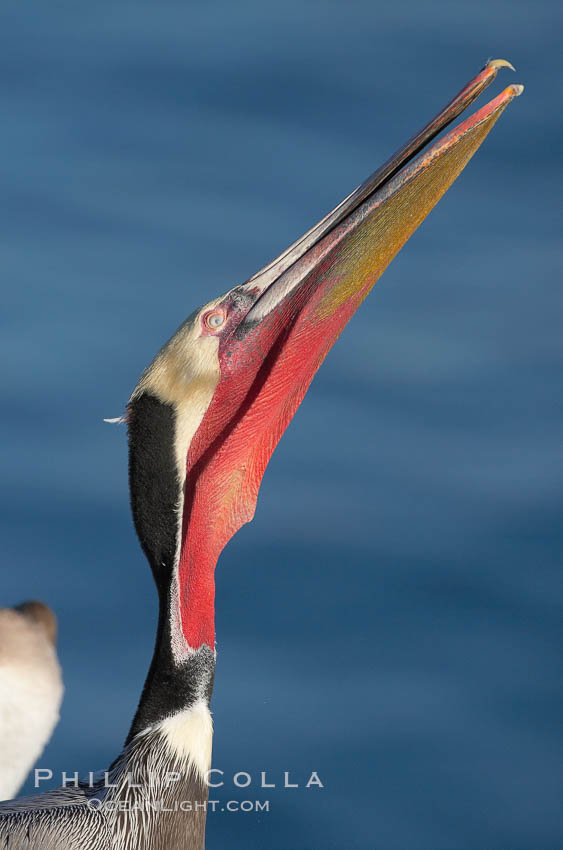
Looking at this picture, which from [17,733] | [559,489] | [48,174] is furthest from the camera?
[48,174]

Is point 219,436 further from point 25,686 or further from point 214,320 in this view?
point 25,686

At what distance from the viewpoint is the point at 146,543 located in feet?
9.69

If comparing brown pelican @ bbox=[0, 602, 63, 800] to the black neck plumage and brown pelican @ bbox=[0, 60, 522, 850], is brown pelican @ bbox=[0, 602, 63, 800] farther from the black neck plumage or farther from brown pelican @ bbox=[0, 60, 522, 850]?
the black neck plumage

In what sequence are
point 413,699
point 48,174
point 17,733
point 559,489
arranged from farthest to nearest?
point 48,174 → point 559,489 → point 413,699 → point 17,733

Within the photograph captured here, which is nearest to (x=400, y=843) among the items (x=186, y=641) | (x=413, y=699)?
(x=413, y=699)

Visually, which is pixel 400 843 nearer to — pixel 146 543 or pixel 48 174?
pixel 146 543

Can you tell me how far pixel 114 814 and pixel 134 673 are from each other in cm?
132

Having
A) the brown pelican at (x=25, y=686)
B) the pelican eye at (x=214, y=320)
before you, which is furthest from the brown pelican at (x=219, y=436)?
the brown pelican at (x=25, y=686)

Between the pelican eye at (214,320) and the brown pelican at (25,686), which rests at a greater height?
the pelican eye at (214,320)

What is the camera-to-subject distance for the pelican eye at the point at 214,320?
3.01 metres

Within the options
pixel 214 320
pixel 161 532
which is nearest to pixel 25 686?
pixel 161 532

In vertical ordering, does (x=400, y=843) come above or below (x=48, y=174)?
below

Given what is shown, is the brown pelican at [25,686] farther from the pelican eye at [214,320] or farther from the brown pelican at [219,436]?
the pelican eye at [214,320]

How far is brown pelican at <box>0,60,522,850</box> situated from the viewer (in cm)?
300
